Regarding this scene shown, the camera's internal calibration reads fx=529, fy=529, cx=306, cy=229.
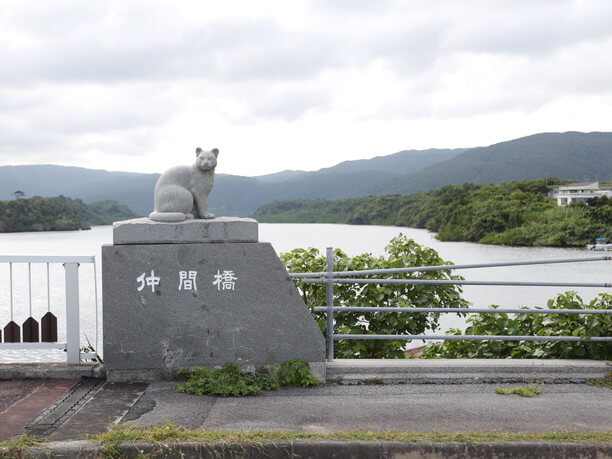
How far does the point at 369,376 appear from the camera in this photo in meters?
4.82

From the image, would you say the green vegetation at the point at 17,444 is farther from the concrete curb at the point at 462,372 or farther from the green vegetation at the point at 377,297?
the green vegetation at the point at 377,297

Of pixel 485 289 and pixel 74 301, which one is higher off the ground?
pixel 74 301

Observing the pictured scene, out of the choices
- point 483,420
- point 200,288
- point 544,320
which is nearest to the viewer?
point 483,420

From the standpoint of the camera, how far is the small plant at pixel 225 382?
4.38 metres

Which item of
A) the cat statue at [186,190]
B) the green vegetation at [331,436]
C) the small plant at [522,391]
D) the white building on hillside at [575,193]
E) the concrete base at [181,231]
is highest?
the white building on hillside at [575,193]

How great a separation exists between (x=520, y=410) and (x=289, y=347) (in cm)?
194

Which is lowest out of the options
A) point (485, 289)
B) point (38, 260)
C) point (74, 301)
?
point (485, 289)

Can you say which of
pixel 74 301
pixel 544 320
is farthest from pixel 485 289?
pixel 74 301

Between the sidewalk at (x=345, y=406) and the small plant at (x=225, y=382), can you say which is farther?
the small plant at (x=225, y=382)

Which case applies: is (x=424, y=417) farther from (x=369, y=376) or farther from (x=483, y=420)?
(x=369, y=376)

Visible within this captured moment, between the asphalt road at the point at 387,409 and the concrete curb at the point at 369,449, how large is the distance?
24cm

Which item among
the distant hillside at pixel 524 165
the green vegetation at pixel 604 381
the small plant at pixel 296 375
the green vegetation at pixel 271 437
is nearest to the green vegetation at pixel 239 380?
the small plant at pixel 296 375

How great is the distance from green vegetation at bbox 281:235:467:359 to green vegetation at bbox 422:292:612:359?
1.25ft

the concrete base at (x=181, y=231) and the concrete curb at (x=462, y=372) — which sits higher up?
the concrete base at (x=181, y=231)
